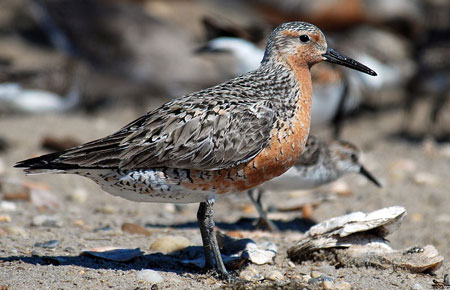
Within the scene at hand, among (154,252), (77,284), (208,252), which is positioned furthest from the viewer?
(154,252)

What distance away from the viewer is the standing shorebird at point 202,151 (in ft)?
14.8

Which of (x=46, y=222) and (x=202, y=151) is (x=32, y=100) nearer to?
(x=46, y=222)

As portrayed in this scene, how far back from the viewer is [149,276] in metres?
4.52

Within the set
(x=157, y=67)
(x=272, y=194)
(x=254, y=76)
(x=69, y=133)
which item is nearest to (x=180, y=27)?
(x=157, y=67)

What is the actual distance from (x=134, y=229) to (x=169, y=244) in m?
0.62

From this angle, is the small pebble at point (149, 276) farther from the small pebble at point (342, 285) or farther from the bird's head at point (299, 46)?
the bird's head at point (299, 46)

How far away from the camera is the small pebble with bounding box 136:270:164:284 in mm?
4480

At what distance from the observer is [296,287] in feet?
14.8

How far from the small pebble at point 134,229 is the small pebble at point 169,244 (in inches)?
15.3

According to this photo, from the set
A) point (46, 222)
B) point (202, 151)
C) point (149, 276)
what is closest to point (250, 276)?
point (149, 276)

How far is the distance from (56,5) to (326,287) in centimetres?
891

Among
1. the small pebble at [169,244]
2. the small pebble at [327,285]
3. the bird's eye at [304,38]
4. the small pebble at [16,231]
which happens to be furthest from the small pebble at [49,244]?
the bird's eye at [304,38]

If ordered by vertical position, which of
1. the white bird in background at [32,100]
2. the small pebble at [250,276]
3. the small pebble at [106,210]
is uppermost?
the white bird in background at [32,100]

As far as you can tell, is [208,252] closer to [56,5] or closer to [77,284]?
[77,284]
